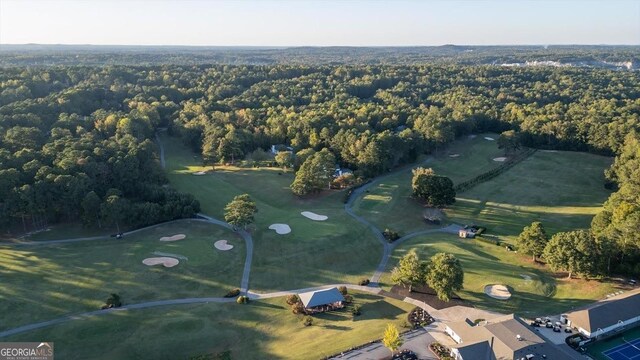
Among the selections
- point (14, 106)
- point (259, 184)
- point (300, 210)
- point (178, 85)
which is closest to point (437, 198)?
point (300, 210)

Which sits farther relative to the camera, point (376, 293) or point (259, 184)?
point (259, 184)

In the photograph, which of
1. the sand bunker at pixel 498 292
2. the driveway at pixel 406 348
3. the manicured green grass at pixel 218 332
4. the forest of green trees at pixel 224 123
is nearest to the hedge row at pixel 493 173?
the forest of green trees at pixel 224 123

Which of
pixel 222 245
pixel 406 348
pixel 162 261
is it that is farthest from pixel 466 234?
pixel 162 261

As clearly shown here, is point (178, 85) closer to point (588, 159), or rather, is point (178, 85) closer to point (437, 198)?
point (437, 198)

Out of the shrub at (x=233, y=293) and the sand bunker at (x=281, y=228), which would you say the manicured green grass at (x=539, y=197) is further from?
the shrub at (x=233, y=293)

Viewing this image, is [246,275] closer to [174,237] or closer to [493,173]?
[174,237]

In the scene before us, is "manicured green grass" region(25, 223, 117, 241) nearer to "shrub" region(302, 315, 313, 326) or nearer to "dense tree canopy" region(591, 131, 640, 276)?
"shrub" region(302, 315, 313, 326)

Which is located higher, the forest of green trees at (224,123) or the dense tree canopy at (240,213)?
the forest of green trees at (224,123)
